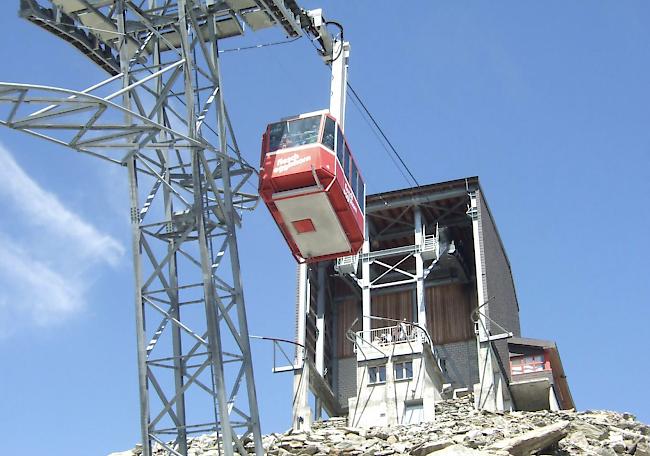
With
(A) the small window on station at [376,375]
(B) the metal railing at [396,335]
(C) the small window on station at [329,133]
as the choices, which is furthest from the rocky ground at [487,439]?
(C) the small window on station at [329,133]

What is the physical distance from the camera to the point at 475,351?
1922 inches

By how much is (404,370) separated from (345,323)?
8.64 metres

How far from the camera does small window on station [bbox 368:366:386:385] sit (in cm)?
4200

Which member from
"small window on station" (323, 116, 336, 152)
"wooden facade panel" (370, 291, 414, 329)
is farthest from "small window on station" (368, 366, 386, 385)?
"small window on station" (323, 116, 336, 152)

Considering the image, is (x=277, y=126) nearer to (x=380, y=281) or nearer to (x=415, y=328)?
(x=415, y=328)

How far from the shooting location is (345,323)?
50.4 metres

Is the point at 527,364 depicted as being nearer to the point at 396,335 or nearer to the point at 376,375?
the point at 396,335

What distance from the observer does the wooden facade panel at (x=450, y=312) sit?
4947 cm

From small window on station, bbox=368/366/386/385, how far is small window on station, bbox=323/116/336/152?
15089mm

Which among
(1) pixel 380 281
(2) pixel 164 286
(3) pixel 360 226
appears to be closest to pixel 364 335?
(1) pixel 380 281

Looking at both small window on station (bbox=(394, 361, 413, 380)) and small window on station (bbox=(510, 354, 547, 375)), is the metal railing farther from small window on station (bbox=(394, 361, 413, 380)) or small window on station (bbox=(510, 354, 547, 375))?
small window on station (bbox=(510, 354, 547, 375))

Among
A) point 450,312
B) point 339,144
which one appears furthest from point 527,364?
point 339,144

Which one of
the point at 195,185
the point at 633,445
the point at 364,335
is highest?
the point at 195,185

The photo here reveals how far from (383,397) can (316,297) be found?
304 inches
